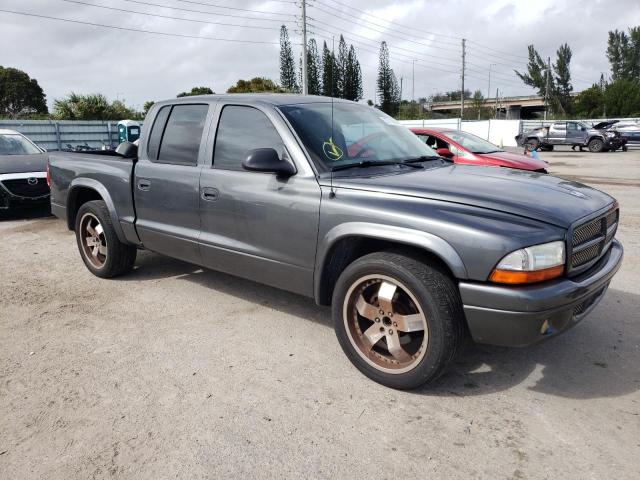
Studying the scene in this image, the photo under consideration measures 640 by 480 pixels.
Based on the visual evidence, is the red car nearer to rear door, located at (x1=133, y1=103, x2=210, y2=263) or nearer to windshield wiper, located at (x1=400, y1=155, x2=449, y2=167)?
windshield wiper, located at (x1=400, y1=155, x2=449, y2=167)

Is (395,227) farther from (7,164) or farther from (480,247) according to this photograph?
(7,164)

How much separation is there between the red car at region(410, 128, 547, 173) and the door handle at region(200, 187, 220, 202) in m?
5.57

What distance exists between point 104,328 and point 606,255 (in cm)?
367

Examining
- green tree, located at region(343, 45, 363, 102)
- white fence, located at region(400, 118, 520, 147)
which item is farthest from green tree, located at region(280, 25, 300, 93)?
white fence, located at region(400, 118, 520, 147)

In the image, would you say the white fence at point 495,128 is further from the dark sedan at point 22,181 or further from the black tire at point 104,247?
the black tire at point 104,247

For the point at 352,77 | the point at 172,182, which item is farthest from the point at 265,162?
the point at 352,77

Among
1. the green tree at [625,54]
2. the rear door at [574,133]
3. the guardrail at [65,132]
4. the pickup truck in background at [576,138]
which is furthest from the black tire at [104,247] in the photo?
the green tree at [625,54]

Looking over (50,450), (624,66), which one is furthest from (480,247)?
(624,66)

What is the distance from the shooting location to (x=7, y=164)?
28.2 feet

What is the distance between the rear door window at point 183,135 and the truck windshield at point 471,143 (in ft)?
20.6

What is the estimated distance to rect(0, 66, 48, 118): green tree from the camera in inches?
2466

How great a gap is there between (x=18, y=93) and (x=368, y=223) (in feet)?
243

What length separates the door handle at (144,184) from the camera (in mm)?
4461

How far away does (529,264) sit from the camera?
2.58 meters
